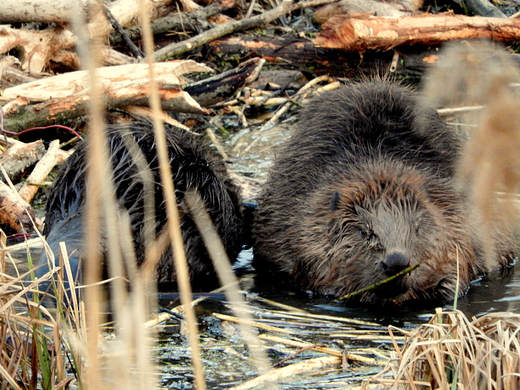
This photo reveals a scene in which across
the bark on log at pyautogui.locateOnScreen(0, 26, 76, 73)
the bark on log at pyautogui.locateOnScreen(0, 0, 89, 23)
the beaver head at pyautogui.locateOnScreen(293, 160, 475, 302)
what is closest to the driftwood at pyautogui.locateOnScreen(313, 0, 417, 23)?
the bark on log at pyautogui.locateOnScreen(0, 26, 76, 73)

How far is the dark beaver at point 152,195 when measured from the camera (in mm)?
3268

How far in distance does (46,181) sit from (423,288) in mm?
2431

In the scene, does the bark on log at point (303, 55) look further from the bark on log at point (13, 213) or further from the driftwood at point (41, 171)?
the bark on log at point (13, 213)

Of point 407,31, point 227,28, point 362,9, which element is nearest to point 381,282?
point 407,31

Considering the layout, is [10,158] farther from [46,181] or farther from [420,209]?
[420,209]

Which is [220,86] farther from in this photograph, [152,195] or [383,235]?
[383,235]

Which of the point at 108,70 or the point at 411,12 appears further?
the point at 411,12

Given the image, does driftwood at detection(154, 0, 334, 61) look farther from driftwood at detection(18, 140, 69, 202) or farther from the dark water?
the dark water

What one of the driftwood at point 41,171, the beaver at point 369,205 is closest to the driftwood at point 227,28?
the driftwood at point 41,171

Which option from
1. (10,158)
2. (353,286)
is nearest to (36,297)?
(353,286)

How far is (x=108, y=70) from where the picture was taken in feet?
16.2

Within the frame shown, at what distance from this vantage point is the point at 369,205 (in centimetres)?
335

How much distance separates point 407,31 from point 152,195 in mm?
3918

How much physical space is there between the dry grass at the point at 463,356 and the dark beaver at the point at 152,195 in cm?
164
